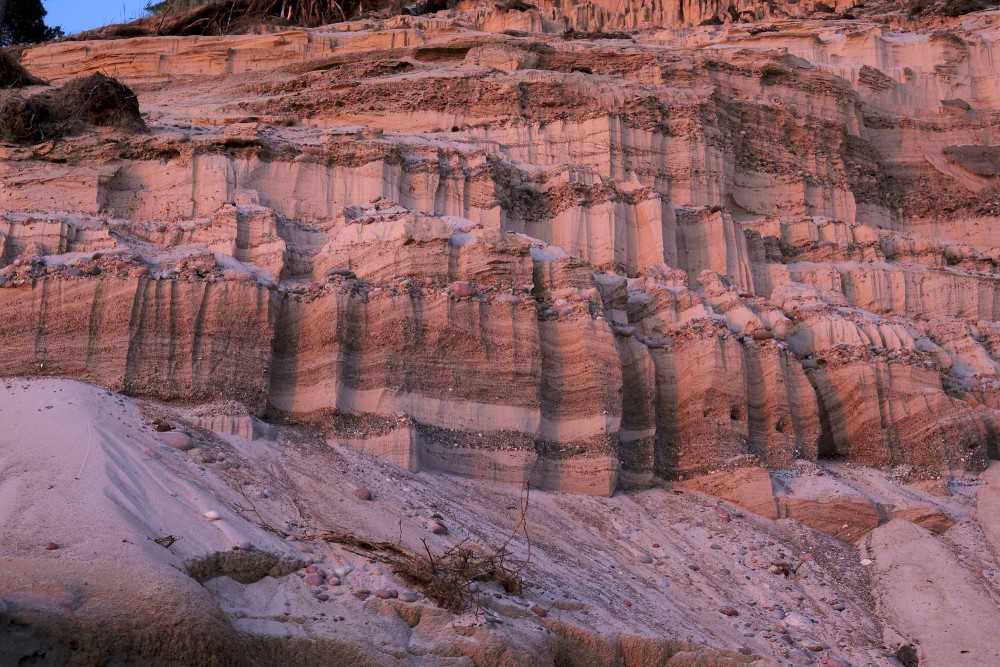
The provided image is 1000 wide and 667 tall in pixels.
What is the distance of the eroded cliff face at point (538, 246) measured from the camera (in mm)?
12312

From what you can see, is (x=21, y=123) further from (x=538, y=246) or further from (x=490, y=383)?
(x=490, y=383)

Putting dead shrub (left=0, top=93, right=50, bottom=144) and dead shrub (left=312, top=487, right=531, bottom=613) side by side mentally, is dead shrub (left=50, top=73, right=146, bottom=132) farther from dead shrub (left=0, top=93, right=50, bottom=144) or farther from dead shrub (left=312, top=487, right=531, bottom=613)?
dead shrub (left=312, top=487, right=531, bottom=613)

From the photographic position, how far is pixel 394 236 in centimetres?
1374

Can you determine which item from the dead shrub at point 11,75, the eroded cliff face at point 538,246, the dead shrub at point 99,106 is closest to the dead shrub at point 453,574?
the eroded cliff face at point 538,246

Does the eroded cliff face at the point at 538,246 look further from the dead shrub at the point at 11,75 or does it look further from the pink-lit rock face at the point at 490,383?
the dead shrub at the point at 11,75

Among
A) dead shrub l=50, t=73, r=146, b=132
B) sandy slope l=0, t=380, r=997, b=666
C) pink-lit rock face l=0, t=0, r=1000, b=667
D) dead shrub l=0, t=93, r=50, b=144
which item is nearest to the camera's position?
sandy slope l=0, t=380, r=997, b=666

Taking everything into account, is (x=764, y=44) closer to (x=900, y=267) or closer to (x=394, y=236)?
(x=900, y=267)

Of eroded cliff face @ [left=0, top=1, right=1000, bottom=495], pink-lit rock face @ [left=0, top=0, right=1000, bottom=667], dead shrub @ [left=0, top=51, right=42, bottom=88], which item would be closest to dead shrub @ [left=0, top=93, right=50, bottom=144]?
pink-lit rock face @ [left=0, top=0, right=1000, bottom=667]

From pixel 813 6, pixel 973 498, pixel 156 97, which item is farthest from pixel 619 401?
pixel 813 6

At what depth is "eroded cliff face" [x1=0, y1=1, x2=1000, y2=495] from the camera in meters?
12.3

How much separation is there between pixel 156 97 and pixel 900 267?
1625 centimetres

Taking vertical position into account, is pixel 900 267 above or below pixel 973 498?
above

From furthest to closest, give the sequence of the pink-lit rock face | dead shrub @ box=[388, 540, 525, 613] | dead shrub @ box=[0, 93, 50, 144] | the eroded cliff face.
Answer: dead shrub @ box=[0, 93, 50, 144] < the eroded cliff face < dead shrub @ box=[388, 540, 525, 613] < the pink-lit rock face

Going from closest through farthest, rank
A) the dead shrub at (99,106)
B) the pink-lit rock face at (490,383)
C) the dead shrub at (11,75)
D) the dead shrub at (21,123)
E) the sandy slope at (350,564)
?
the sandy slope at (350,564) < the pink-lit rock face at (490,383) < the dead shrub at (21,123) < the dead shrub at (99,106) < the dead shrub at (11,75)
